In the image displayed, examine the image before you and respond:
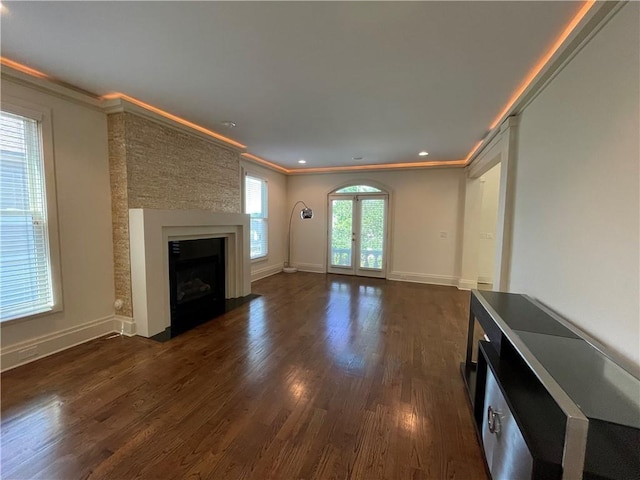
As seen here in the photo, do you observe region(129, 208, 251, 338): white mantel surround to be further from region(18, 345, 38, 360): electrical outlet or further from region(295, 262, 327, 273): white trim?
region(295, 262, 327, 273): white trim

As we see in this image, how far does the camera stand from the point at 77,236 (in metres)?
2.92

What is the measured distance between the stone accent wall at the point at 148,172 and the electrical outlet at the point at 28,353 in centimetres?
76

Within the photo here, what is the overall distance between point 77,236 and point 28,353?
1.18 meters

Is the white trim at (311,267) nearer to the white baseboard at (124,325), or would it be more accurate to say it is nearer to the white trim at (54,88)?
the white baseboard at (124,325)

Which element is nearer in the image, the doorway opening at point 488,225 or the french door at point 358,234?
the doorway opening at point 488,225

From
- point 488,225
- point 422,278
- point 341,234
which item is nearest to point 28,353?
point 341,234

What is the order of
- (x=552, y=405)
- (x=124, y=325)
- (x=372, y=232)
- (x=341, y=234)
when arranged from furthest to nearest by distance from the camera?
(x=341, y=234) < (x=372, y=232) < (x=124, y=325) < (x=552, y=405)

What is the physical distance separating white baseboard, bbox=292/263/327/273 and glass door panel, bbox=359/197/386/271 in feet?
3.59

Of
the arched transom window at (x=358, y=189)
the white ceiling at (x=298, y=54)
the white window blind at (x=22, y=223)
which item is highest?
the white ceiling at (x=298, y=54)

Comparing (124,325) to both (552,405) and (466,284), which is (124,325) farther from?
(466,284)

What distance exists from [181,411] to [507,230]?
3.46 m

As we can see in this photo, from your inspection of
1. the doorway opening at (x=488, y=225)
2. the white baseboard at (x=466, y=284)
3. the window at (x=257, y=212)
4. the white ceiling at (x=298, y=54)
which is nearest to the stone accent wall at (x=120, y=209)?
the white ceiling at (x=298, y=54)

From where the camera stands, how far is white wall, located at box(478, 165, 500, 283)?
597 cm

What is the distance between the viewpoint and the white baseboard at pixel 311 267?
7073 mm
